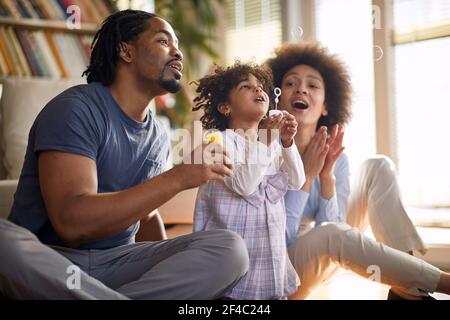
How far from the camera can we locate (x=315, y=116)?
1.21 meters

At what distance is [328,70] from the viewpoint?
129 cm

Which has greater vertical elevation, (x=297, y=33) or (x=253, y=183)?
(x=297, y=33)

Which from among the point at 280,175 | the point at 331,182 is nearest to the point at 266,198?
the point at 280,175

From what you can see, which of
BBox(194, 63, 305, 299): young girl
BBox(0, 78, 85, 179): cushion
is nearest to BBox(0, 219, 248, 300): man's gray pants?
BBox(194, 63, 305, 299): young girl

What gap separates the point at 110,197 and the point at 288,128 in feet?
1.25

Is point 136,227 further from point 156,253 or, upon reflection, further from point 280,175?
point 280,175

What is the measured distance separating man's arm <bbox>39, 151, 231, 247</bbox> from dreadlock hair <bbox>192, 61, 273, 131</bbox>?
0.25 metres

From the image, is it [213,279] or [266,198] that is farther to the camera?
[266,198]

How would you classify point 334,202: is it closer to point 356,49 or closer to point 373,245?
point 373,245

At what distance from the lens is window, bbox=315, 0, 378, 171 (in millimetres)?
1495

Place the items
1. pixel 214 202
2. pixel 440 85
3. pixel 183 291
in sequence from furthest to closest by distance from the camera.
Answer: pixel 440 85, pixel 214 202, pixel 183 291
